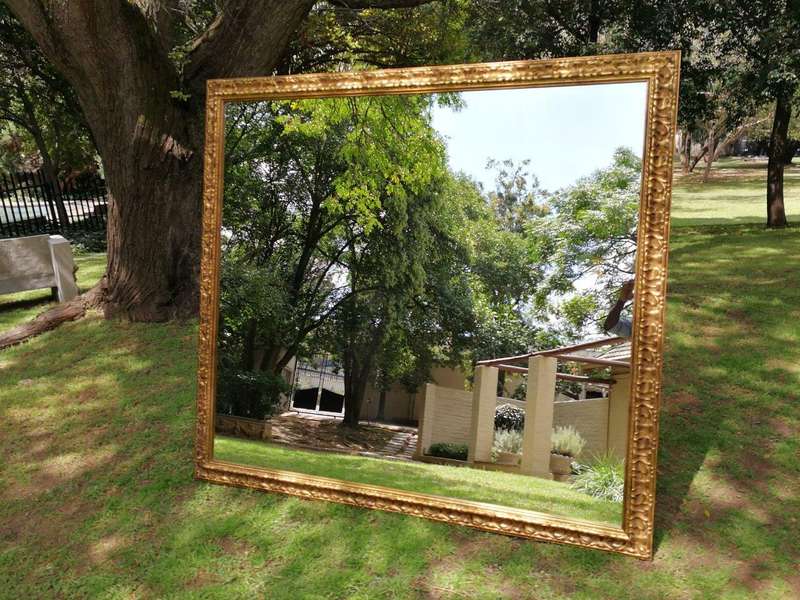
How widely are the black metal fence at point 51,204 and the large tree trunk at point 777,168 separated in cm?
1336

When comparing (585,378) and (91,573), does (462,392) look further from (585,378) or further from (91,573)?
(91,573)

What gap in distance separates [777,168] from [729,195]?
9.06 metres

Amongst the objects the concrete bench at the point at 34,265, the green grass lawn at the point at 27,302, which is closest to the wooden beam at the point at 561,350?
the green grass lawn at the point at 27,302

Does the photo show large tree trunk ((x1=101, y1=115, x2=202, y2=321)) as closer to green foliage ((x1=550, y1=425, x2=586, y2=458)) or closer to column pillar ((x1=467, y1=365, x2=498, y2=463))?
column pillar ((x1=467, y1=365, x2=498, y2=463))

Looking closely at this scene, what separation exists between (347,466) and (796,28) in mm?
10259

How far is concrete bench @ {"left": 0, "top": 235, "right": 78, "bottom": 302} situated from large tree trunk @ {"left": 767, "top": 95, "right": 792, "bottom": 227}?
10.3 metres

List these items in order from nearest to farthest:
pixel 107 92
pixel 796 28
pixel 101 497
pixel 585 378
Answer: pixel 585 378 → pixel 101 497 → pixel 107 92 → pixel 796 28

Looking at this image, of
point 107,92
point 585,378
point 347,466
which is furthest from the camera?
point 107,92

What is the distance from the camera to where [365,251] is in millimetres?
4180

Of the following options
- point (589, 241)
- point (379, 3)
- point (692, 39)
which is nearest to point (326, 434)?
point (589, 241)

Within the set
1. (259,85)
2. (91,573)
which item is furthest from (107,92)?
(91,573)

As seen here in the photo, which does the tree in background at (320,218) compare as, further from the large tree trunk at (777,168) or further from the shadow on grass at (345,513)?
the large tree trunk at (777,168)

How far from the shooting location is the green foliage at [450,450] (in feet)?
13.0

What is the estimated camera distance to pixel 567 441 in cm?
373
